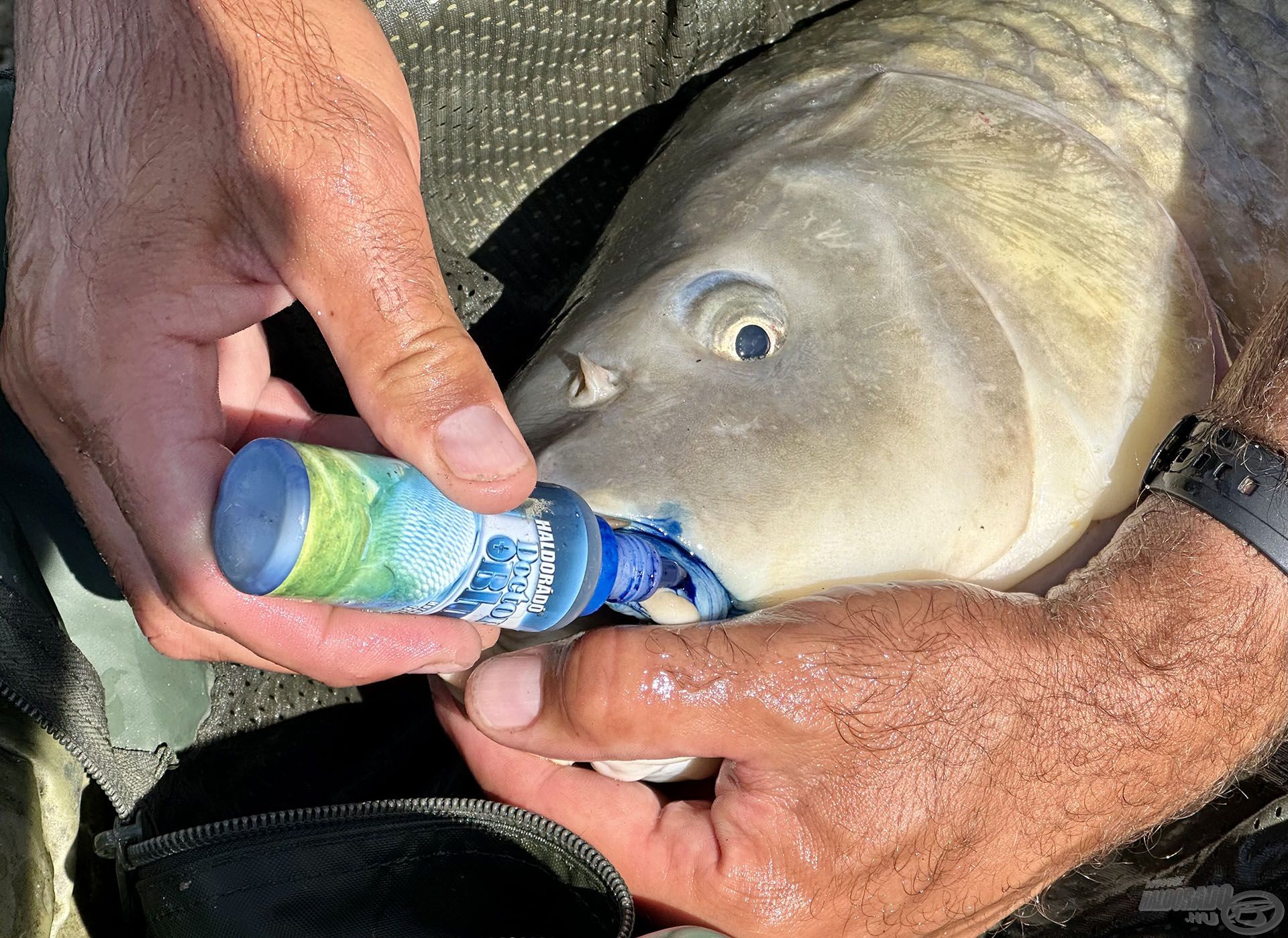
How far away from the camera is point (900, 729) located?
1419mm

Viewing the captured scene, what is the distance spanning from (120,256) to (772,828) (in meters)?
1.10

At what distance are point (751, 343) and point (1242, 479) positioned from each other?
0.83m

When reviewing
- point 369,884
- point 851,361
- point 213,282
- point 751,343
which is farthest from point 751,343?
point 369,884

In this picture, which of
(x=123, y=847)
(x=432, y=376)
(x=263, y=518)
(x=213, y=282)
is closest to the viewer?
(x=263, y=518)

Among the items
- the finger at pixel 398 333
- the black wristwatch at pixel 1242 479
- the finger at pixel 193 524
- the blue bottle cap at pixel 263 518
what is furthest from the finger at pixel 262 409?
the black wristwatch at pixel 1242 479

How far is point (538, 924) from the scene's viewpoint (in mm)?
1488

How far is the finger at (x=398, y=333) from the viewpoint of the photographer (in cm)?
115

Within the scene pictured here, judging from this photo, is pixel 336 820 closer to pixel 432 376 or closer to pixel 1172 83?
pixel 432 376

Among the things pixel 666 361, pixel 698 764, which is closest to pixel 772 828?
pixel 698 764

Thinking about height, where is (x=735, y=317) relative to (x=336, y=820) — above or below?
above

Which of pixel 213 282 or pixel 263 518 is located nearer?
pixel 263 518

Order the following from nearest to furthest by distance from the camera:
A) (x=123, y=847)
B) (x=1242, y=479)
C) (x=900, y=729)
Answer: (x=900, y=729), (x=123, y=847), (x=1242, y=479)

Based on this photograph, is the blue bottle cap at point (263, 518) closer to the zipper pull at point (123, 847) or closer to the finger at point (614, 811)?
the finger at point (614, 811)

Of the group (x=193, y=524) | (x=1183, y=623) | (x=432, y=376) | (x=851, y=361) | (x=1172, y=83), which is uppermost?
(x=1172, y=83)
